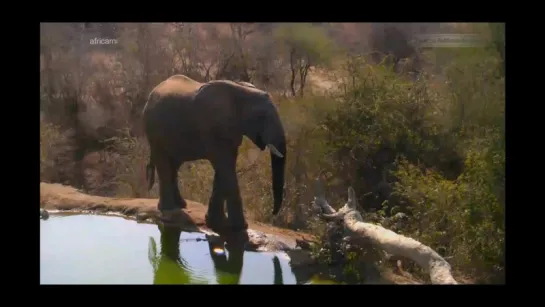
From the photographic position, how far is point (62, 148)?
30.6 ft

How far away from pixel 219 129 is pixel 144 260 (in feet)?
A: 4.45

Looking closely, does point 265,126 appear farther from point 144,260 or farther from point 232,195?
point 144,260

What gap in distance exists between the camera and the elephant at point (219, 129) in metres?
5.70

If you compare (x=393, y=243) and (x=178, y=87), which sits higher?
(x=178, y=87)

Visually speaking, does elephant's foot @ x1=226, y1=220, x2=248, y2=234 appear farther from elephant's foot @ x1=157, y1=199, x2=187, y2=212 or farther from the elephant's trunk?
elephant's foot @ x1=157, y1=199, x2=187, y2=212

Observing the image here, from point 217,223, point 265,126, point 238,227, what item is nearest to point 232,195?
point 238,227

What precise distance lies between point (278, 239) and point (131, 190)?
3.36m

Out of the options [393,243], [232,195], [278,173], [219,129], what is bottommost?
[393,243]

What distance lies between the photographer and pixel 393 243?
493 centimetres

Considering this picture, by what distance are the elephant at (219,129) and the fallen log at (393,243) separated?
0.68 m

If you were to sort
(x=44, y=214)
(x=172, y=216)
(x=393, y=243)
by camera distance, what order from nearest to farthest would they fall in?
(x=393, y=243), (x=172, y=216), (x=44, y=214)

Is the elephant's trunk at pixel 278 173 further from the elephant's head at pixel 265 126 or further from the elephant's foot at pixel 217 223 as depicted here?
the elephant's foot at pixel 217 223

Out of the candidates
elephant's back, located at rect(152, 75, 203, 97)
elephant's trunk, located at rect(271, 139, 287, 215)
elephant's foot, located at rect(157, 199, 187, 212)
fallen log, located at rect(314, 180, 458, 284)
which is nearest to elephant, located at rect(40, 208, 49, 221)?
elephant's foot, located at rect(157, 199, 187, 212)
